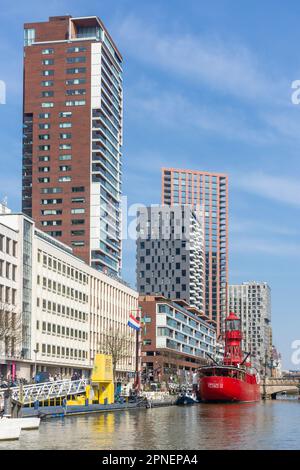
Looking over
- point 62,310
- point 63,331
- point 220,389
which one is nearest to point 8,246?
point 62,310

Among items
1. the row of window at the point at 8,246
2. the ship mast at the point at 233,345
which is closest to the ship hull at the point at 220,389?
the ship mast at the point at 233,345

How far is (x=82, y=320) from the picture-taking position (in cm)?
15600

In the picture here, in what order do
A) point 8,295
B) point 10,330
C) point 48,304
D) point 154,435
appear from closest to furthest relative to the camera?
point 154,435
point 10,330
point 8,295
point 48,304

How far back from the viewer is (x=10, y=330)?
11062 centimetres

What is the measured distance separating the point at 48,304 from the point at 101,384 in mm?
33789

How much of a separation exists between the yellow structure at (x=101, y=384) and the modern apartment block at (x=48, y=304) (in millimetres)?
12234

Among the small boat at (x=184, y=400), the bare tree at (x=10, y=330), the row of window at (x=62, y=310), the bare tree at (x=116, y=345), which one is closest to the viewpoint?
the bare tree at (x=10, y=330)

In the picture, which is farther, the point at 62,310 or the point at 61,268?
the point at 61,268

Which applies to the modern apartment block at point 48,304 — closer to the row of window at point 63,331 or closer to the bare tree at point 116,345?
the row of window at point 63,331

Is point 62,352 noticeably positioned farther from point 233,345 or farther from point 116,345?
point 233,345

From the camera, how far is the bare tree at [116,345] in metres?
162

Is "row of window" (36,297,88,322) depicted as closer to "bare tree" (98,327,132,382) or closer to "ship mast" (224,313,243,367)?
"bare tree" (98,327,132,382)

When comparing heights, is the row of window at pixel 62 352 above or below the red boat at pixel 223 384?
above
